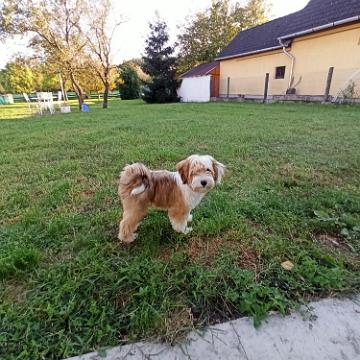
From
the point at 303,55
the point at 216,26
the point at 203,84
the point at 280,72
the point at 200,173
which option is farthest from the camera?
the point at 216,26

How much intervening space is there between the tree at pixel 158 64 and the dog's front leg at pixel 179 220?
69.8 feet

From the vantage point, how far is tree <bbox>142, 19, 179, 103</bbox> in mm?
22109

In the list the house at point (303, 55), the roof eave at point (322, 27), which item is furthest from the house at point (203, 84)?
the roof eave at point (322, 27)

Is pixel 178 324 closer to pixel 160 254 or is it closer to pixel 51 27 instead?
pixel 160 254

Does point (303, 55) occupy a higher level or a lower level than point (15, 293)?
higher

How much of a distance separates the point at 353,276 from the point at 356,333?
0.50 metres

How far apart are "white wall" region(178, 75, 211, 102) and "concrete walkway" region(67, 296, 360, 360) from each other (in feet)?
66.4

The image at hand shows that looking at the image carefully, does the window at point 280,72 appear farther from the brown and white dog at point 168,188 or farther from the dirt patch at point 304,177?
the brown and white dog at point 168,188

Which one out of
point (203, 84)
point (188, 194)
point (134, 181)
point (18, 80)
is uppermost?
point (18, 80)

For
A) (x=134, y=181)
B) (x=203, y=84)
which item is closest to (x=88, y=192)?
(x=134, y=181)

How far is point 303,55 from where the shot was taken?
13.8 metres

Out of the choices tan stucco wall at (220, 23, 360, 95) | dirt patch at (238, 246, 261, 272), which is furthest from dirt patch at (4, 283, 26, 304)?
tan stucco wall at (220, 23, 360, 95)

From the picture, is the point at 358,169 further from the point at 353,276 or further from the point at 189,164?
the point at 189,164

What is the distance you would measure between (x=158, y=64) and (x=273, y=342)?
23.7 m
